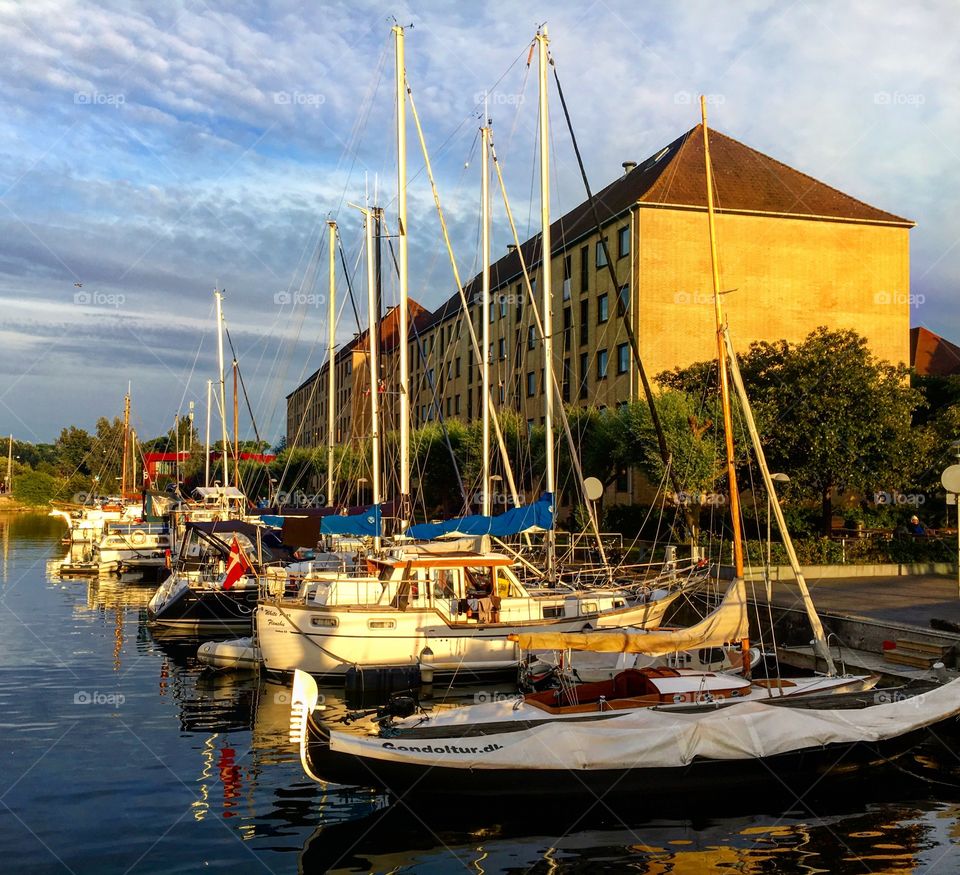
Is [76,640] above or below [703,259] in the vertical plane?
below

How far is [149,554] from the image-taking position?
181 feet

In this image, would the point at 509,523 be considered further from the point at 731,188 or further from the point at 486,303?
the point at 731,188

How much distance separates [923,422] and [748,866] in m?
42.7

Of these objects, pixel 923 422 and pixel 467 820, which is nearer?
pixel 467 820

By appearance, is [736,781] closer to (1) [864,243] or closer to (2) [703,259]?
(2) [703,259]

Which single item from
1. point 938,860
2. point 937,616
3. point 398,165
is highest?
point 398,165

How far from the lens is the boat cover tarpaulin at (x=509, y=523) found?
24.9 metres

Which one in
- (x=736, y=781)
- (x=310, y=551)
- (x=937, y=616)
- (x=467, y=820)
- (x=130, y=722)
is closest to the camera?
(x=467, y=820)

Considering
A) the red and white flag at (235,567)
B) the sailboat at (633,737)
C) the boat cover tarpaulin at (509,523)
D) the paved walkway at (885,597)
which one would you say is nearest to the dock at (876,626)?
the paved walkway at (885,597)

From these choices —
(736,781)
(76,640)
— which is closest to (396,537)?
Answer: (76,640)

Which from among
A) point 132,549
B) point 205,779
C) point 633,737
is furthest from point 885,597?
point 132,549

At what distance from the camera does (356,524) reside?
27375 mm

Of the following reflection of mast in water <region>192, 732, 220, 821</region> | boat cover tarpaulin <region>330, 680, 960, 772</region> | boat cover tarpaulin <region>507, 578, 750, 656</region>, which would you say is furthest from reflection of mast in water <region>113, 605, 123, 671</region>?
boat cover tarpaulin <region>330, 680, 960, 772</region>

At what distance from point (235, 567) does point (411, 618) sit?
12.0m
